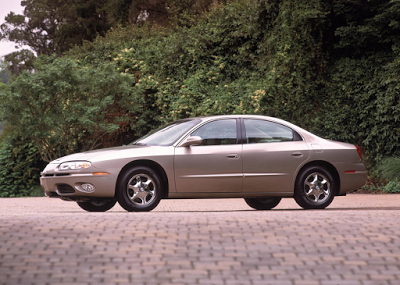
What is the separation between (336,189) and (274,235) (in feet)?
14.8

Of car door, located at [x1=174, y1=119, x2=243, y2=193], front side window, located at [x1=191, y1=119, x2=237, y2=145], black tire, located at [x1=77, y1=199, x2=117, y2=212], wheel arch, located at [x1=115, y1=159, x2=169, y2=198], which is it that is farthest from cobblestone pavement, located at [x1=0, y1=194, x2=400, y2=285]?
black tire, located at [x1=77, y1=199, x2=117, y2=212]

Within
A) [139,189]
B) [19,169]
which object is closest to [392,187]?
[139,189]

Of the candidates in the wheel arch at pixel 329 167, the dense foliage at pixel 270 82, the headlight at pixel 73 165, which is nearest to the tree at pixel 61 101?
the dense foliage at pixel 270 82

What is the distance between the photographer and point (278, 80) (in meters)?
15.8

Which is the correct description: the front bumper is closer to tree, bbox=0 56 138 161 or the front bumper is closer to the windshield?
the windshield

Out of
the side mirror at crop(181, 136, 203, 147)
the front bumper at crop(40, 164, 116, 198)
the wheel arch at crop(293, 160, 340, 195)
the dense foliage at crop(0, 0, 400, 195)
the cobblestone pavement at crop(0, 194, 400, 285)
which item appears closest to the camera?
the cobblestone pavement at crop(0, 194, 400, 285)

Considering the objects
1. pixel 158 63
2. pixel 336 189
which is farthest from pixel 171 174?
pixel 158 63

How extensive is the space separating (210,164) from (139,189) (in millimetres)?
1131

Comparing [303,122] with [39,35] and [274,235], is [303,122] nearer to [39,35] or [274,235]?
[274,235]

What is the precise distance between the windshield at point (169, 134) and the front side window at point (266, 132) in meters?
0.84

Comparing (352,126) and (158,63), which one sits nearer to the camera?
(352,126)

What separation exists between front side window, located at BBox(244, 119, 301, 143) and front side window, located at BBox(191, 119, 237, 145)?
25 centimetres

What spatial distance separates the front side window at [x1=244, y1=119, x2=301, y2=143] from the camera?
8.79m

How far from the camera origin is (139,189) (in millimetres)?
8055
